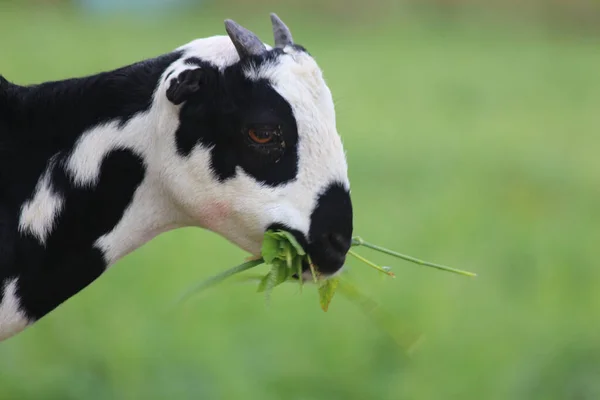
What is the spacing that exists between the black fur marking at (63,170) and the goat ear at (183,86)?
0.75ft

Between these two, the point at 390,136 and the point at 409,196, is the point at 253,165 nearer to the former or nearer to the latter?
the point at 409,196

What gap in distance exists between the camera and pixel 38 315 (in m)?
4.36

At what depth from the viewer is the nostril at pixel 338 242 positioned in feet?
13.7

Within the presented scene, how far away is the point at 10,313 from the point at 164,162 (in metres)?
0.91

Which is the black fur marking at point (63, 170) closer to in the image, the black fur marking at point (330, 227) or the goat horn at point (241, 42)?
the goat horn at point (241, 42)

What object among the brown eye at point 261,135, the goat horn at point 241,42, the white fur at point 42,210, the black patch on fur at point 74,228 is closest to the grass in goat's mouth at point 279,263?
the brown eye at point 261,135

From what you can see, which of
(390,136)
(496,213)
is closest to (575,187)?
(496,213)

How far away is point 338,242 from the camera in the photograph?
4.21 m

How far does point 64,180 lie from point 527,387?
465 centimetres

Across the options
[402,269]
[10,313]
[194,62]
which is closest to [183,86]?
[194,62]

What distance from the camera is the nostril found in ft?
13.7

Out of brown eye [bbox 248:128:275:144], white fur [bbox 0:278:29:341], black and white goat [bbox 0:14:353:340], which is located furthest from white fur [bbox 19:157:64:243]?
brown eye [bbox 248:128:275:144]

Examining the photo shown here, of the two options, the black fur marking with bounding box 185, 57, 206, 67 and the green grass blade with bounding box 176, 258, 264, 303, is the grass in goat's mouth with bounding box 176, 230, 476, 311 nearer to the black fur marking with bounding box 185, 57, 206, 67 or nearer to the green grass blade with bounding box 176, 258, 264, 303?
the green grass blade with bounding box 176, 258, 264, 303

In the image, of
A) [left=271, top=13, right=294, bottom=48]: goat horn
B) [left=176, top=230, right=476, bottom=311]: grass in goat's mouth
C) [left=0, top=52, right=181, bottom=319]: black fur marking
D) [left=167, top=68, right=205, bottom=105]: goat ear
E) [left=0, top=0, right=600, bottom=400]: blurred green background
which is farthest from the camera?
[left=0, top=0, right=600, bottom=400]: blurred green background
